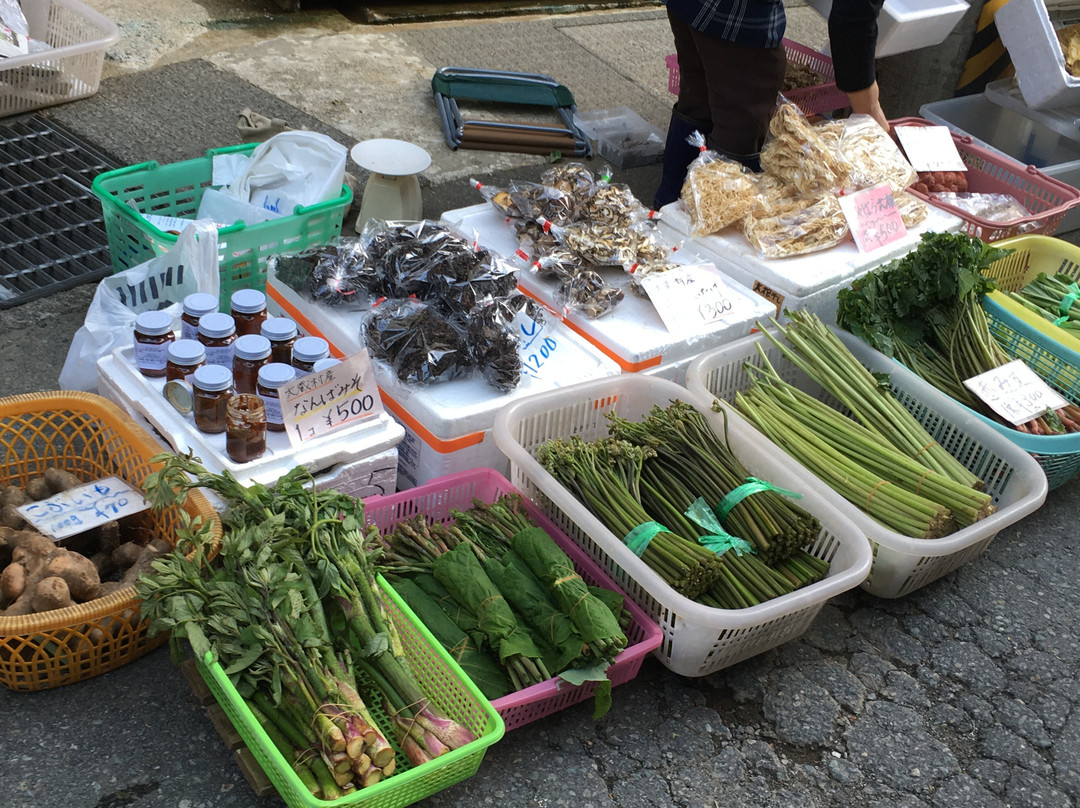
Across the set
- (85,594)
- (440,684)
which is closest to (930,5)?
(440,684)

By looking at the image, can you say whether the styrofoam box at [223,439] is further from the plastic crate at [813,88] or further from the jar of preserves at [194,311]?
the plastic crate at [813,88]

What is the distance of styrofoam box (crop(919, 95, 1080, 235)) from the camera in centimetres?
501

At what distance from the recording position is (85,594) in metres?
2.21

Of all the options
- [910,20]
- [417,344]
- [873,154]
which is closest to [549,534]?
[417,344]

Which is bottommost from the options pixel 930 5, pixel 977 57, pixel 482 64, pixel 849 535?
pixel 482 64

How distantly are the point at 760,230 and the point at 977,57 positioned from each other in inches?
104

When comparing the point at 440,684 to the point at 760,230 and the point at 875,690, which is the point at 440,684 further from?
the point at 760,230

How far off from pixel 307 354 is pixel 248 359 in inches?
5.8

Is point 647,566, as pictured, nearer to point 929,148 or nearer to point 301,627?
point 301,627

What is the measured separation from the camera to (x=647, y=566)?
2428 mm

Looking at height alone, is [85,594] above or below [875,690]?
above

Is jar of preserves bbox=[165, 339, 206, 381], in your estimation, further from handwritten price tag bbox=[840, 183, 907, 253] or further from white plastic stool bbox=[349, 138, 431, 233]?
handwritten price tag bbox=[840, 183, 907, 253]

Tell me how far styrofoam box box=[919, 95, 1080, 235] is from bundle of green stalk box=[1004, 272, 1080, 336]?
1.34 m

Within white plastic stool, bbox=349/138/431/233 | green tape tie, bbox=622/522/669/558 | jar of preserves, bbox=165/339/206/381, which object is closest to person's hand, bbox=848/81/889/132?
white plastic stool, bbox=349/138/431/233
